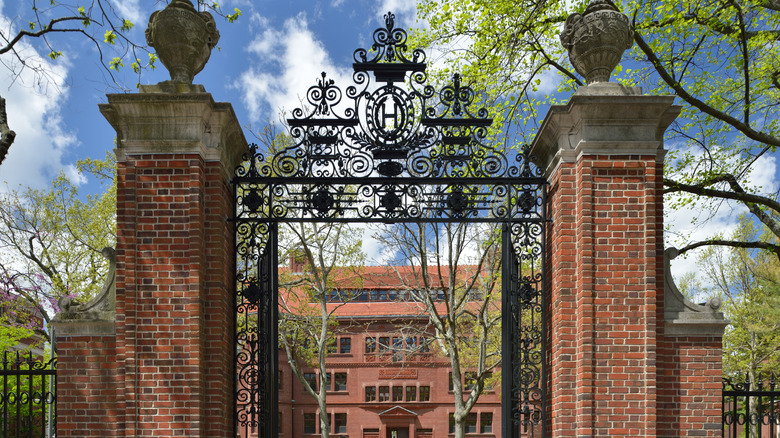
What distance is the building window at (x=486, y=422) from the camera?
43.4 meters

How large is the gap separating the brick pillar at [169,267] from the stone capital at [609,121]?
3204 mm

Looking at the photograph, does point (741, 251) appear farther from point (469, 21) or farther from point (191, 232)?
point (191, 232)

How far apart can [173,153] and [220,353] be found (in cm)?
Result: 191

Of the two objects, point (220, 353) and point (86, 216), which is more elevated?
point (86, 216)

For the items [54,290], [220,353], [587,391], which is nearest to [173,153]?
[220,353]

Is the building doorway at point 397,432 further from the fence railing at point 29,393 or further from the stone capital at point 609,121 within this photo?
the stone capital at point 609,121

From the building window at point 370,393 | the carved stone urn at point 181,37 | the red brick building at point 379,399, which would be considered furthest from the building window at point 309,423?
the carved stone urn at point 181,37

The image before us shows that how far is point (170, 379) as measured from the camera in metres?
6.16

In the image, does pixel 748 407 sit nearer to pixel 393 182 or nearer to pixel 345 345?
pixel 393 182

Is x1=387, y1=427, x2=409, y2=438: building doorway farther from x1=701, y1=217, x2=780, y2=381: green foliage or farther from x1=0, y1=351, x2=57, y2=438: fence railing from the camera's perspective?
x1=0, y1=351, x2=57, y2=438: fence railing

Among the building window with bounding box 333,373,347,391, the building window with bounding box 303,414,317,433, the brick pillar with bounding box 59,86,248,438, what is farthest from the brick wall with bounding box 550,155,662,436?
the building window with bounding box 303,414,317,433

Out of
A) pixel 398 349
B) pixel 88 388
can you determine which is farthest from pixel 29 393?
pixel 398 349

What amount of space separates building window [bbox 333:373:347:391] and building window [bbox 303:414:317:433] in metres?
2.37

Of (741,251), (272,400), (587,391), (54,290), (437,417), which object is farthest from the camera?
(437,417)
